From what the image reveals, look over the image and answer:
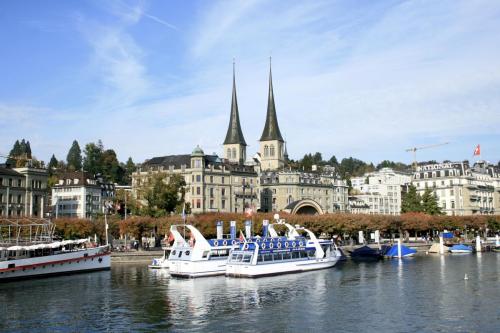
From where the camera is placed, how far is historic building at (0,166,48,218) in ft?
390

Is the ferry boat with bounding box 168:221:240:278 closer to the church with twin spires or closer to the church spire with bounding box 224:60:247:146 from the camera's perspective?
the church with twin spires

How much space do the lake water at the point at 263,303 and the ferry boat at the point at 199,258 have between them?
1844mm

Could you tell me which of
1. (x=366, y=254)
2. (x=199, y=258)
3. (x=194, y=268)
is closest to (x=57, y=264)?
(x=194, y=268)

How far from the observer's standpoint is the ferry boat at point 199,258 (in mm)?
69938

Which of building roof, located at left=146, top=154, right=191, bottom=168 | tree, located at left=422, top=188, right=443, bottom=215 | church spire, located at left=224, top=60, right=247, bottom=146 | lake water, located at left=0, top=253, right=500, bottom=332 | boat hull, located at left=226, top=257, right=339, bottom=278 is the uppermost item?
church spire, located at left=224, top=60, right=247, bottom=146

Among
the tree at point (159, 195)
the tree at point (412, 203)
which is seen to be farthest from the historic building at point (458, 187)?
the tree at point (159, 195)

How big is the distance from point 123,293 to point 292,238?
30.0m

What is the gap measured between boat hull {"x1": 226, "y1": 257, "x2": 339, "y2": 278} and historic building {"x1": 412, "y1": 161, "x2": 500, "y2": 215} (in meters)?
110

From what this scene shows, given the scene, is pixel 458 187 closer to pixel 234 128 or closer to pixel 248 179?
pixel 248 179

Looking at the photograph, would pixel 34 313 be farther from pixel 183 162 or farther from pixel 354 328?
pixel 183 162

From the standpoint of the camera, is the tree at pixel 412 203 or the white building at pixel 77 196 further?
the tree at pixel 412 203

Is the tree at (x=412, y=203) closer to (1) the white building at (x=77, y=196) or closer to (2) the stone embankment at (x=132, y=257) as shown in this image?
(1) the white building at (x=77, y=196)

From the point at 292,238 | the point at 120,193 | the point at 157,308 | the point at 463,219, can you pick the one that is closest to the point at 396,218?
the point at 463,219

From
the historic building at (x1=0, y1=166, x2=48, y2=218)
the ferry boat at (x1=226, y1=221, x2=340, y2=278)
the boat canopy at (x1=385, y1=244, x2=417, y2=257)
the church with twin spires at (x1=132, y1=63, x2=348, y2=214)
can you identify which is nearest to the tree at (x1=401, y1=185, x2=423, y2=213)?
the church with twin spires at (x1=132, y1=63, x2=348, y2=214)
